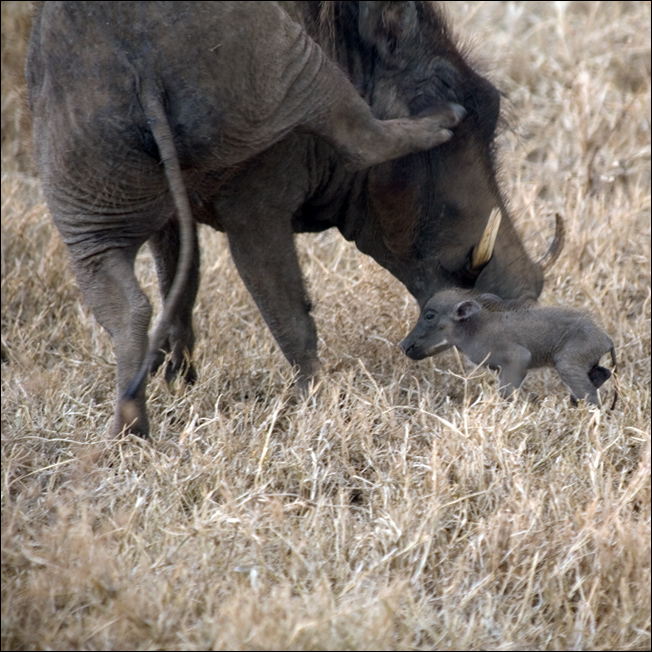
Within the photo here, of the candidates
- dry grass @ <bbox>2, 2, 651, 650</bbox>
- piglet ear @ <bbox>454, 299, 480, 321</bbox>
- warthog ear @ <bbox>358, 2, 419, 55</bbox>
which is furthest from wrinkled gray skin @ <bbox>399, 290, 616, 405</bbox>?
warthog ear @ <bbox>358, 2, 419, 55</bbox>

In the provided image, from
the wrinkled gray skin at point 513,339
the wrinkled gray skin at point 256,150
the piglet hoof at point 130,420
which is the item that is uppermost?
the wrinkled gray skin at point 256,150

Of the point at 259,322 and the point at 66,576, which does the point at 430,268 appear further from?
the point at 66,576

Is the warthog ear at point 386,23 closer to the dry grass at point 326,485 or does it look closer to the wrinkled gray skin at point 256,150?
the wrinkled gray skin at point 256,150

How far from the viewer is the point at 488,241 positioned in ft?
13.7

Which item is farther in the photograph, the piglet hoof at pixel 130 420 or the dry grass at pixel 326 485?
the piglet hoof at pixel 130 420

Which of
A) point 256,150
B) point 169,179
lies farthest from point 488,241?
point 169,179

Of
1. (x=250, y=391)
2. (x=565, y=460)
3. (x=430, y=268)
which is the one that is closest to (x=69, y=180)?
(x=250, y=391)

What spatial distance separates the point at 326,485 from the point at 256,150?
122 cm

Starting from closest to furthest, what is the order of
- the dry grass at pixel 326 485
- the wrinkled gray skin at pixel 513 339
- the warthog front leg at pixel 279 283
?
the dry grass at pixel 326 485 → the warthog front leg at pixel 279 283 → the wrinkled gray skin at pixel 513 339

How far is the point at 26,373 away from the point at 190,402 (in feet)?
2.64

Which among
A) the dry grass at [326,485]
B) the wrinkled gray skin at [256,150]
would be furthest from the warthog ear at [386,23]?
the dry grass at [326,485]

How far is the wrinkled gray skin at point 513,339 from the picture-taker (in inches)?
163

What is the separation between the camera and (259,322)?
5.11 metres

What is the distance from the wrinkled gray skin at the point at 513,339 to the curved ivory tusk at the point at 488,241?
21 cm
